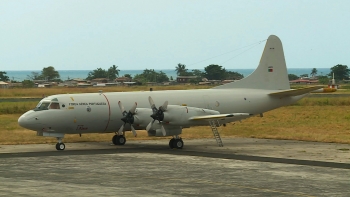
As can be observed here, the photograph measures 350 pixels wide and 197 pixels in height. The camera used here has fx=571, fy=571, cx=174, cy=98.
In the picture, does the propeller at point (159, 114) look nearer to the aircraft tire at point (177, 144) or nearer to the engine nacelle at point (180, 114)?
the engine nacelle at point (180, 114)

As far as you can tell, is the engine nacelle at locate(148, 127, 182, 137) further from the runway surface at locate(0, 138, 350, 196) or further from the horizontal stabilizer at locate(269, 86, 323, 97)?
the horizontal stabilizer at locate(269, 86, 323, 97)

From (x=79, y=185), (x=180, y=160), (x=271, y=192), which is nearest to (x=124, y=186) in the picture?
(x=79, y=185)

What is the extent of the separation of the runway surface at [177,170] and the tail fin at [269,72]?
4.44 metres

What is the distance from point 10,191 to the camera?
16.8m

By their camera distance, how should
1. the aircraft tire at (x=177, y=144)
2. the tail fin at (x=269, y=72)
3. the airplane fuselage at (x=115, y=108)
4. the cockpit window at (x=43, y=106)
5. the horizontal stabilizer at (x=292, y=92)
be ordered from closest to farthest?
the airplane fuselage at (x=115, y=108) → the cockpit window at (x=43, y=106) → the aircraft tire at (x=177, y=144) → the horizontal stabilizer at (x=292, y=92) → the tail fin at (x=269, y=72)

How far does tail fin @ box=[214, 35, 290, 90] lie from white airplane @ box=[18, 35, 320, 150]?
0.59 meters

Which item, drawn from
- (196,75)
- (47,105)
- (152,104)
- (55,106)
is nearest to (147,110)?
(152,104)

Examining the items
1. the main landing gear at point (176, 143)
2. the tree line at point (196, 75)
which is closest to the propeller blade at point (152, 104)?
the main landing gear at point (176, 143)

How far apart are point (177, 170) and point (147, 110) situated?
338 inches

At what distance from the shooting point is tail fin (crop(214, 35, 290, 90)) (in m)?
35.4

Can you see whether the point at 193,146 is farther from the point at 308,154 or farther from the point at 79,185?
the point at 79,185

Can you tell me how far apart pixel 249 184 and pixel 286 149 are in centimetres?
1166

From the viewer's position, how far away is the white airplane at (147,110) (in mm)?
28953

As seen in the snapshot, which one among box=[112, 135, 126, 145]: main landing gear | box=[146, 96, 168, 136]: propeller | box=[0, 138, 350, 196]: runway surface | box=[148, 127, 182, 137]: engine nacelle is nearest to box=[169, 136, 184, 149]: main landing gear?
box=[148, 127, 182, 137]: engine nacelle
